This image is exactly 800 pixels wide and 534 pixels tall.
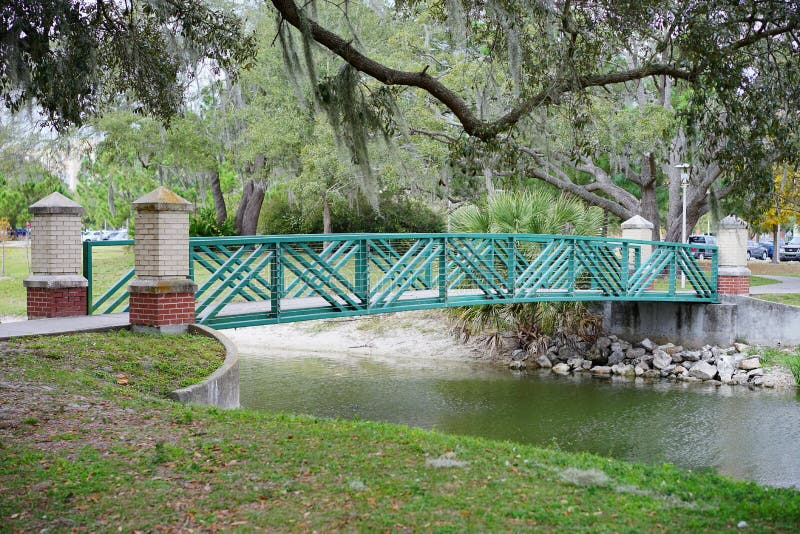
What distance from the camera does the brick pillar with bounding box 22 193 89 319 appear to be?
11.0m

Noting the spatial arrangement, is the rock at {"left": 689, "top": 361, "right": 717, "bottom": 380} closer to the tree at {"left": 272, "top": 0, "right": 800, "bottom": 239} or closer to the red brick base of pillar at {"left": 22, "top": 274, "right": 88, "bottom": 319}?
the tree at {"left": 272, "top": 0, "right": 800, "bottom": 239}

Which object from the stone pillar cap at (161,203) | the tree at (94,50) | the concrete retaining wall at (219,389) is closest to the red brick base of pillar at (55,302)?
the stone pillar cap at (161,203)

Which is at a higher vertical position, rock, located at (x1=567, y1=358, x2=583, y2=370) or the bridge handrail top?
the bridge handrail top

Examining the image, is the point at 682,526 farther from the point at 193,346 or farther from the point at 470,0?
the point at 470,0

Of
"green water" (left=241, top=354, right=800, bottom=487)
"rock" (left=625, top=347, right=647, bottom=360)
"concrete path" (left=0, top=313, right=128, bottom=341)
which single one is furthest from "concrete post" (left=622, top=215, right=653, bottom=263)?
"concrete path" (left=0, top=313, right=128, bottom=341)

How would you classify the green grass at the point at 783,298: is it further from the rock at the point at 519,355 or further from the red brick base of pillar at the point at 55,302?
the red brick base of pillar at the point at 55,302

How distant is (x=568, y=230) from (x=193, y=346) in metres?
12.0

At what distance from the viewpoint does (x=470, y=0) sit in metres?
9.94

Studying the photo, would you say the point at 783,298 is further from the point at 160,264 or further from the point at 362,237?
the point at 160,264

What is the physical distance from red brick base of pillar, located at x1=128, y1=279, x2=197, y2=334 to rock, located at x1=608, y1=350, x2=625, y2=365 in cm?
1149

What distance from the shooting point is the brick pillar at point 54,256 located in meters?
11.0

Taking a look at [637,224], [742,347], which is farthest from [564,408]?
[637,224]

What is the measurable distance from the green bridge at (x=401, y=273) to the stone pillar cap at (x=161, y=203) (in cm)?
52

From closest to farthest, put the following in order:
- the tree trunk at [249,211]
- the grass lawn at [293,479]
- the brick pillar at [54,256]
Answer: the grass lawn at [293,479] → the brick pillar at [54,256] → the tree trunk at [249,211]
